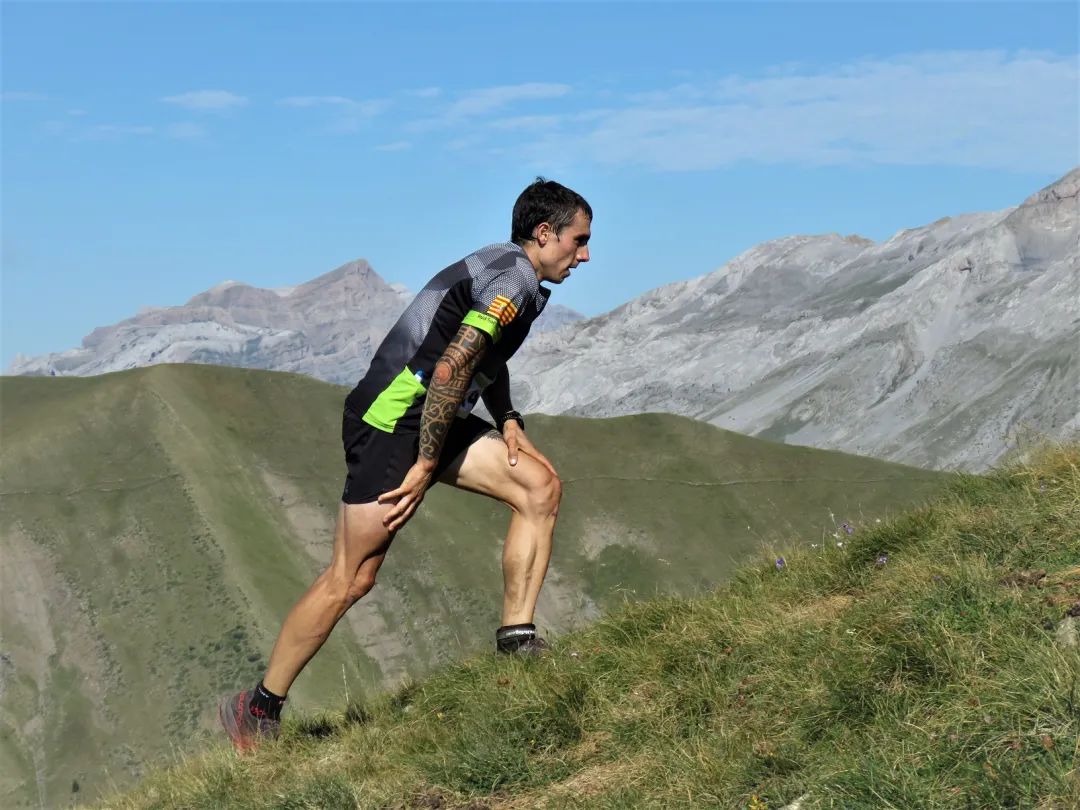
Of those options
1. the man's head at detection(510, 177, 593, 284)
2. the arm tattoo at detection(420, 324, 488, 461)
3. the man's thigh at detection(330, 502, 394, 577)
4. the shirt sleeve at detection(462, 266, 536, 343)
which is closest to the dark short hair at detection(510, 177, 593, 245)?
the man's head at detection(510, 177, 593, 284)

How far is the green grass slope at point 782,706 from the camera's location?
4.89 metres

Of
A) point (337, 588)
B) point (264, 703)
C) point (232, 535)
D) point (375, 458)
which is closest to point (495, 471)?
point (375, 458)

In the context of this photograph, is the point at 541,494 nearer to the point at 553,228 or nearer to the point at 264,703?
the point at 553,228

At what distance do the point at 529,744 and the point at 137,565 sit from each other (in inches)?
3396

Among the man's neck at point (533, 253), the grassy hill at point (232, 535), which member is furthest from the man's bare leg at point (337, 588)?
the grassy hill at point (232, 535)

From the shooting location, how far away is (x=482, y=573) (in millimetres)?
96312

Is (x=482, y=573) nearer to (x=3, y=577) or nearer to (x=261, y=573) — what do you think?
(x=261, y=573)

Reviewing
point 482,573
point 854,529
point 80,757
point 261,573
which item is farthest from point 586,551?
point 854,529

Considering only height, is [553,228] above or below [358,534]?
above

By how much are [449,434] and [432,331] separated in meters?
0.66

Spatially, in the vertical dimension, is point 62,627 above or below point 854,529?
below

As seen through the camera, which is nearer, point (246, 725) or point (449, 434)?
point (449, 434)

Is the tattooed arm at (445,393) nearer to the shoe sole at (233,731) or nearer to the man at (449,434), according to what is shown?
the man at (449,434)

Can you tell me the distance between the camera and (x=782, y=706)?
5949 mm
